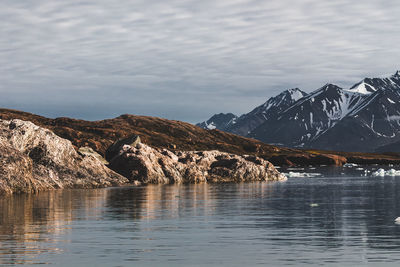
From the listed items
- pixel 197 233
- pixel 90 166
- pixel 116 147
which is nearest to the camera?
pixel 197 233

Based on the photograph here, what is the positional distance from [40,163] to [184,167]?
83.1 ft

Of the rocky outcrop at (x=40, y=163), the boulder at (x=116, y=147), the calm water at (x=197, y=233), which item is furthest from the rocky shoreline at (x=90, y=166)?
the calm water at (x=197, y=233)

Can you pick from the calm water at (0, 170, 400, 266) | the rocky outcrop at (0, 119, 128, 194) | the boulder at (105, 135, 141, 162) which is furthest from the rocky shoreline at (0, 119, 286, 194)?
the calm water at (0, 170, 400, 266)

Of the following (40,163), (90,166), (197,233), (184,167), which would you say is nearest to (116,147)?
(184,167)

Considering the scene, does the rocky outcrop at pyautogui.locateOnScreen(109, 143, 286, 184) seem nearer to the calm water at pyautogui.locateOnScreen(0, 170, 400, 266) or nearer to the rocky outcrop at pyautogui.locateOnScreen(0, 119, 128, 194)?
the rocky outcrop at pyautogui.locateOnScreen(0, 119, 128, 194)

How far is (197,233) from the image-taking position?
26.9 m

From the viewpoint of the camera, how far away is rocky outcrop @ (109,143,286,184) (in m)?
76.8

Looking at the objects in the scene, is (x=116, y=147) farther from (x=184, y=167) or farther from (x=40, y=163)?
(x=40, y=163)

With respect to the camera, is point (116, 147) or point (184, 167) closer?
point (184, 167)

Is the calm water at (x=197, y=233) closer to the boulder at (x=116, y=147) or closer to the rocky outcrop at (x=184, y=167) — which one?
the rocky outcrop at (x=184, y=167)

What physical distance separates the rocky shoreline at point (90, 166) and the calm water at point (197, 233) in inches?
390

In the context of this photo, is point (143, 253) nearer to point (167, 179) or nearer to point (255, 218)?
point (255, 218)

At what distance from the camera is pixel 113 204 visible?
4312cm

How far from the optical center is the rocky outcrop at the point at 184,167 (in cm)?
7675
